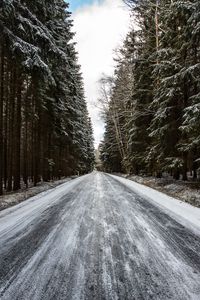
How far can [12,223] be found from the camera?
6332 mm

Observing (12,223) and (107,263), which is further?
(12,223)

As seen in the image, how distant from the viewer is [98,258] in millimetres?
3959

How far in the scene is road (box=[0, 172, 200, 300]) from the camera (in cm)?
301

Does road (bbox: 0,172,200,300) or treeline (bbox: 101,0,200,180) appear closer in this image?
road (bbox: 0,172,200,300)

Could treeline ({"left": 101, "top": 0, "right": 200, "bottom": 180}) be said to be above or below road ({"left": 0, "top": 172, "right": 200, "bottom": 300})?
above

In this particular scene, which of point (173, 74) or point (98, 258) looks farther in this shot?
point (173, 74)

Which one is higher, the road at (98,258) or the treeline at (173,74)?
the treeline at (173,74)

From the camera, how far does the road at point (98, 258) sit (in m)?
3.01

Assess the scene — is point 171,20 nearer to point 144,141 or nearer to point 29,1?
point 29,1

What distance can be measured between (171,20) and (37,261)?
50.0 feet

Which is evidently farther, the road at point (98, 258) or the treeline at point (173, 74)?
the treeline at point (173, 74)

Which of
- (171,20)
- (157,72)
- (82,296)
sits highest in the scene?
(171,20)

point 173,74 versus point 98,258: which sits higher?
point 173,74

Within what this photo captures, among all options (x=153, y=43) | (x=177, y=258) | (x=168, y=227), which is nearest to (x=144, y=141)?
(x=153, y=43)
